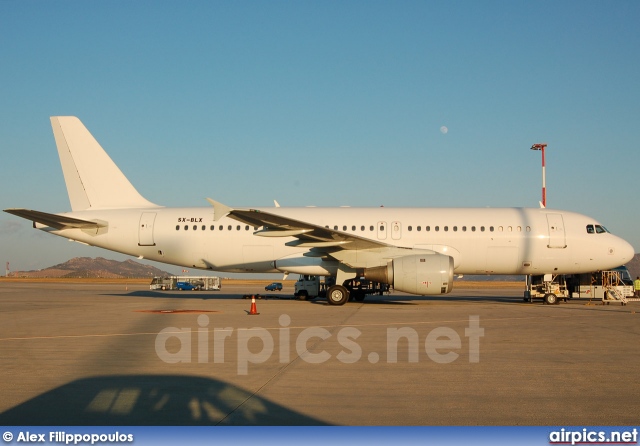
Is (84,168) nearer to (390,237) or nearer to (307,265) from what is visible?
(307,265)

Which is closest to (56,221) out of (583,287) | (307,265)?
(307,265)

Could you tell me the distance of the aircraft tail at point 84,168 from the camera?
25258 millimetres

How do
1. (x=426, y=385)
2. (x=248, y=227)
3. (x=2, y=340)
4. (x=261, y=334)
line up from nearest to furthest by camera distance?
(x=426, y=385) → (x=2, y=340) → (x=261, y=334) → (x=248, y=227)

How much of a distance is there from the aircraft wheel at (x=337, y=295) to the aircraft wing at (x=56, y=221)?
9711 mm

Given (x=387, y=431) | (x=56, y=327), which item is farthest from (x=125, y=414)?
(x=56, y=327)

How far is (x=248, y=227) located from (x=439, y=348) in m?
14.8

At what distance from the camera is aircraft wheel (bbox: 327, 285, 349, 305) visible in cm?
2216

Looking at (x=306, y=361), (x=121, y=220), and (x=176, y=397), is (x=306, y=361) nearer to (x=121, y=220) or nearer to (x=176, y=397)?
(x=176, y=397)

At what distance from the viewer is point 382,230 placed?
941 inches

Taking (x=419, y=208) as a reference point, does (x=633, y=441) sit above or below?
below

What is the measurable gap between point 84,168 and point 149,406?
2110 cm

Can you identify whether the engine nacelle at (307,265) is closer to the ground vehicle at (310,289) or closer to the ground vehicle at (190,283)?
the ground vehicle at (310,289)

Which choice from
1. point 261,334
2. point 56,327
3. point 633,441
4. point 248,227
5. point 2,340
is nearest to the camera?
point 633,441

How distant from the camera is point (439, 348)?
10828 millimetres
